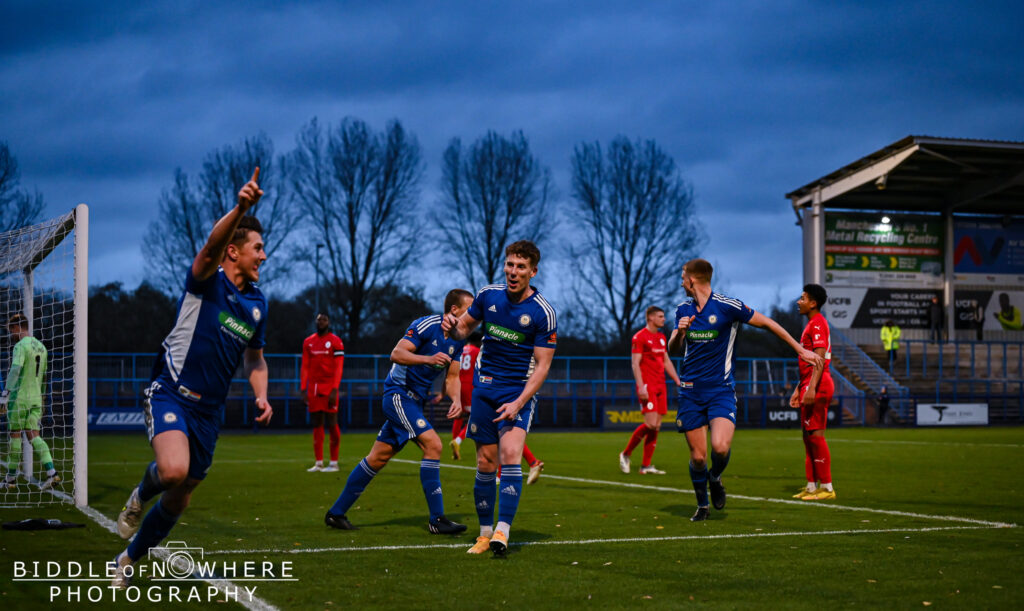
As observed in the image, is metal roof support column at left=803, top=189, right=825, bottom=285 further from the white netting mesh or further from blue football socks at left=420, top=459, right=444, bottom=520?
blue football socks at left=420, top=459, right=444, bottom=520

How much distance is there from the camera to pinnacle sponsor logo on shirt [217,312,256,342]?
568 cm

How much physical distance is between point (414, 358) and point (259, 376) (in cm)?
201

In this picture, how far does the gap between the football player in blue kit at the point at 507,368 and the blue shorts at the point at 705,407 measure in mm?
2248

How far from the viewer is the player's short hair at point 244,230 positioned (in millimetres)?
5844

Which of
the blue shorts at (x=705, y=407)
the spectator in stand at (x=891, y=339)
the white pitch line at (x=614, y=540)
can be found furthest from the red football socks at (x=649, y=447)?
the spectator in stand at (x=891, y=339)

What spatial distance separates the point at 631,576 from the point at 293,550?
258 cm

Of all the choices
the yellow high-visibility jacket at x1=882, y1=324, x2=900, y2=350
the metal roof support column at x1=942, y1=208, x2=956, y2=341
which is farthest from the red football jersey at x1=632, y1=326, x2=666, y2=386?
the metal roof support column at x1=942, y1=208, x2=956, y2=341

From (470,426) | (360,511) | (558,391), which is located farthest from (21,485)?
(558,391)

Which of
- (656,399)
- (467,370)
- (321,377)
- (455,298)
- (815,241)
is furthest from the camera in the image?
(815,241)

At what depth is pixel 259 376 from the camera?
6.29m

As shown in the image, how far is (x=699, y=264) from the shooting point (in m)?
9.05

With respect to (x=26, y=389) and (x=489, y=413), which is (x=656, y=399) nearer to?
(x=489, y=413)

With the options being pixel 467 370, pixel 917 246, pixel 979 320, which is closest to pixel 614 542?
pixel 467 370

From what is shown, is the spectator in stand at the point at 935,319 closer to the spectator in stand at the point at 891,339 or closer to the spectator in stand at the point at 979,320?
the spectator in stand at the point at 979,320
